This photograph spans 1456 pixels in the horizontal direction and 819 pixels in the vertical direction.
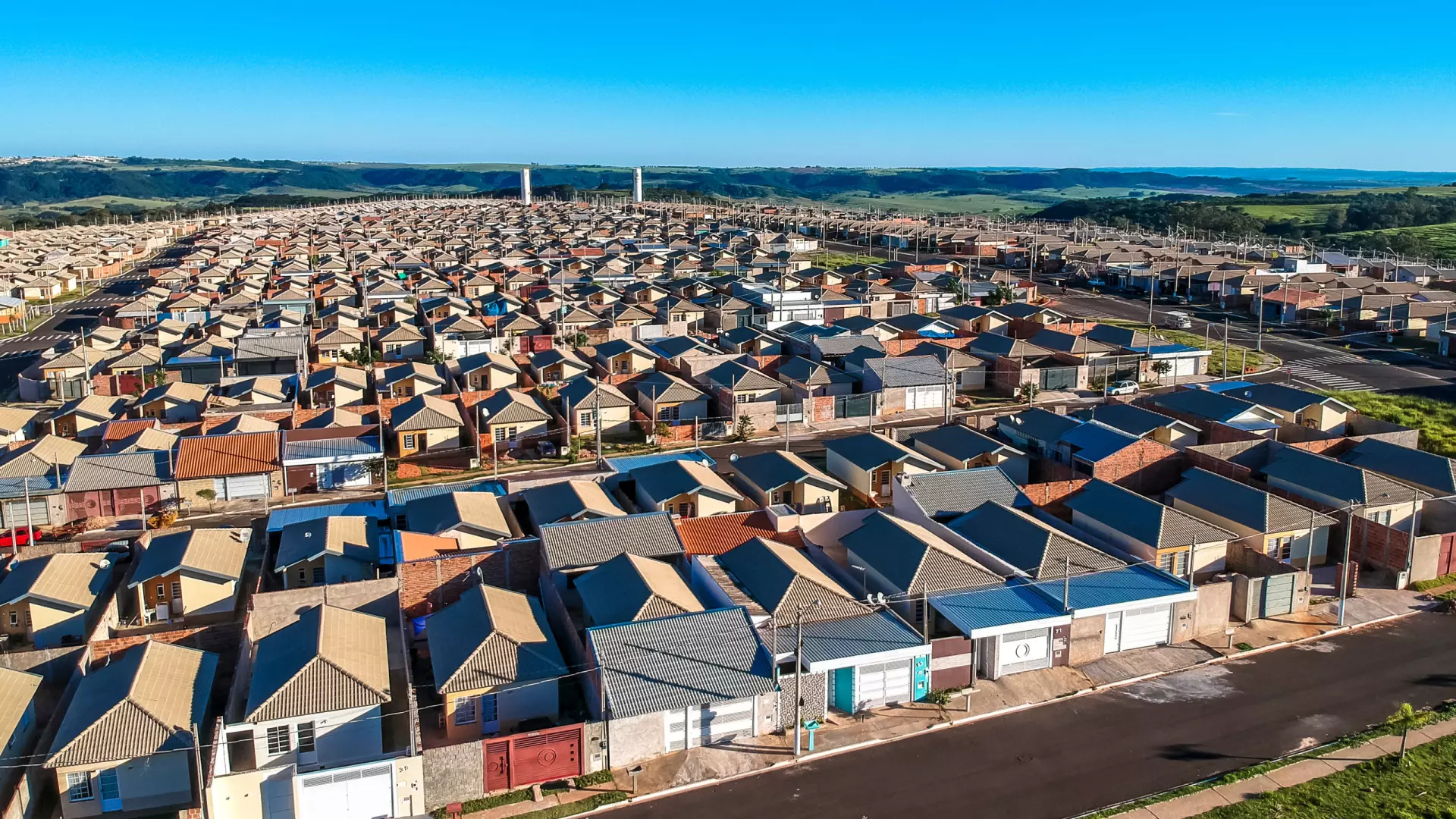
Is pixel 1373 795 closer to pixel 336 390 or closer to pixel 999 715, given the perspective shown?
pixel 999 715

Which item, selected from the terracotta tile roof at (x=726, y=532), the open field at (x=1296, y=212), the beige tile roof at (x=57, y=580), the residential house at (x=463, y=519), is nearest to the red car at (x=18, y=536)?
the beige tile roof at (x=57, y=580)

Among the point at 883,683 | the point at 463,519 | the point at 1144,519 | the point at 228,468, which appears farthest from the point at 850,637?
the point at 228,468

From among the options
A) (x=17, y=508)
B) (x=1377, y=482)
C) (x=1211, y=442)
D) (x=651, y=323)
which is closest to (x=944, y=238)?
(x=651, y=323)

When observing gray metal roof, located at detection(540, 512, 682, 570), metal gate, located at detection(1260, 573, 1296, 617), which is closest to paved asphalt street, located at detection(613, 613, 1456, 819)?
metal gate, located at detection(1260, 573, 1296, 617)

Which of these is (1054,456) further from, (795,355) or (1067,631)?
(795,355)

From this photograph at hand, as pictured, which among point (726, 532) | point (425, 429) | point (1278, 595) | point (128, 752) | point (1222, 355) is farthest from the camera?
point (1222, 355)
